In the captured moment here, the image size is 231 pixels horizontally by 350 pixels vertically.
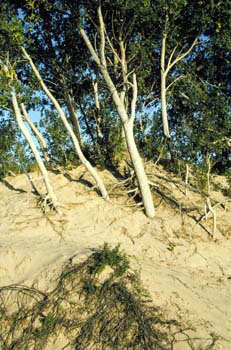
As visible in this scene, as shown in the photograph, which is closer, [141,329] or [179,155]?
[141,329]

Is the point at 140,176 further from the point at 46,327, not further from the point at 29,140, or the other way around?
the point at 46,327

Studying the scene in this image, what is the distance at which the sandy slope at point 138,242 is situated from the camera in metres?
6.62

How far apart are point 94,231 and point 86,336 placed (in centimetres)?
444

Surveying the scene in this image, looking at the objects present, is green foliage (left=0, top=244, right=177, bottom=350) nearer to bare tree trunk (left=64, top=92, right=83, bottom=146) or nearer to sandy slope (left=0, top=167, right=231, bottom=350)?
sandy slope (left=0, top=167, right=231, bottom=350)

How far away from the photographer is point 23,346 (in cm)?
567

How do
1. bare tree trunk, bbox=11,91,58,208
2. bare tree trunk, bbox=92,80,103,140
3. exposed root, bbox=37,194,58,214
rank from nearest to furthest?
1. bare tree trunk, bbox=11,91,58,208
2. exposed root, bbox=37,194,58,214
3. bare tree trunk, bbox=92,80,103,140

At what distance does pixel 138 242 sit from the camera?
960cm

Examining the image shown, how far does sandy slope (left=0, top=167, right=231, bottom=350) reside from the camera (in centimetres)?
662

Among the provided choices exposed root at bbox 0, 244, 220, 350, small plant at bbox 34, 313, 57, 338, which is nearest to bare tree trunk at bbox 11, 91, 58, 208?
exposed root at bbox 0, 244, 220, 350

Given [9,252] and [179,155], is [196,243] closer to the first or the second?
[179,155]

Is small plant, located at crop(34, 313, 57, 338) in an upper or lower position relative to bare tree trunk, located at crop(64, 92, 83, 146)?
lower

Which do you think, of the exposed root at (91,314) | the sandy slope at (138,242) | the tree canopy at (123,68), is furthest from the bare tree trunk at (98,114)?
the exposed root at (91,314)

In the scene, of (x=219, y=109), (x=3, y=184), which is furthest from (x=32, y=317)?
(x=219, y=109)

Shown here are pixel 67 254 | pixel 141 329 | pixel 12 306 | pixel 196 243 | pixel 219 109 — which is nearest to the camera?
pixel 141 329
